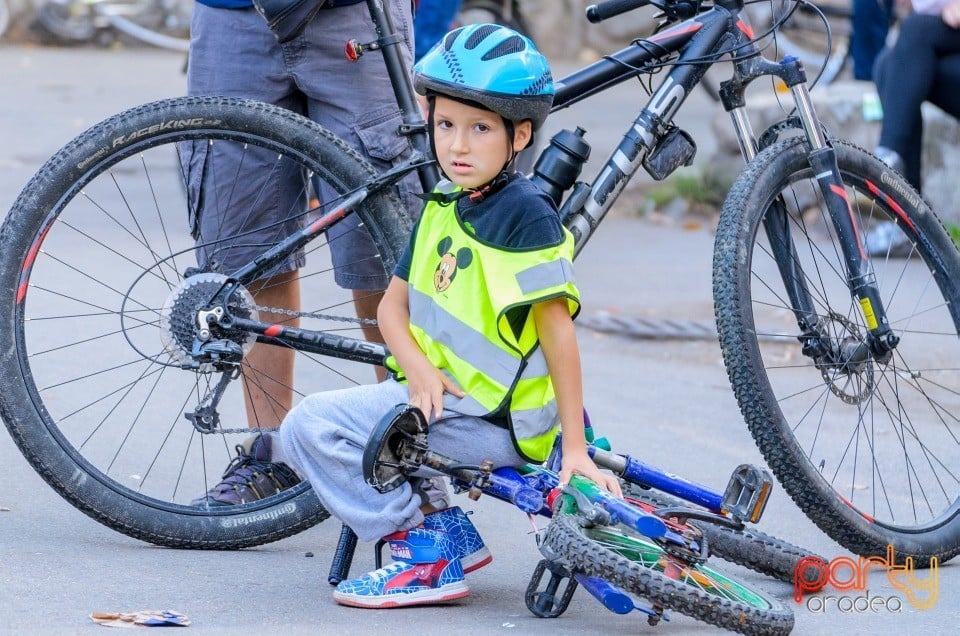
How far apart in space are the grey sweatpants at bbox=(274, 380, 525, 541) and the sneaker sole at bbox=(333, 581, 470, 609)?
0.41 ft

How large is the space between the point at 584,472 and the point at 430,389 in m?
0.35

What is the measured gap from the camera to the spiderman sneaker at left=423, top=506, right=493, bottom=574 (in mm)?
2926

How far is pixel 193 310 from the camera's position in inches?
124

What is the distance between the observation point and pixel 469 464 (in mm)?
2826

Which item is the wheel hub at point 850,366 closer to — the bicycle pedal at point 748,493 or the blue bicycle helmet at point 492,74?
the bicycle pedal at point 748,493

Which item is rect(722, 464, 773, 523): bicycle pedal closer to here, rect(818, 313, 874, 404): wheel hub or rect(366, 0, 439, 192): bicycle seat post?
rect(818, 313, 874, 404): wheel hub

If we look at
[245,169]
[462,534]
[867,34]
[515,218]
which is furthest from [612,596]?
[867,34]

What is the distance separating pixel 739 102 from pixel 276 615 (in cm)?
166

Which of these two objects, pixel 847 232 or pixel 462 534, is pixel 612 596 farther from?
pixel 847 232

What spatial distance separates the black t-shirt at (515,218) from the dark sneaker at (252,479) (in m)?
0.94

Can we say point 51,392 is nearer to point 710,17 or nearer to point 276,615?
point 276,615

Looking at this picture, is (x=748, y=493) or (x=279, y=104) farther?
(x=279, y=104)

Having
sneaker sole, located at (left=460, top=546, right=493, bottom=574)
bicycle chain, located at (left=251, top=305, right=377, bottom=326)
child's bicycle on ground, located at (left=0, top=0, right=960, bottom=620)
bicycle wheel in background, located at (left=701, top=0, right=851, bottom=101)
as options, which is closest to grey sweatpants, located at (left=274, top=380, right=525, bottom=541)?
sneaker sole, located at (left=460, top=546, right=493, bottom=574)

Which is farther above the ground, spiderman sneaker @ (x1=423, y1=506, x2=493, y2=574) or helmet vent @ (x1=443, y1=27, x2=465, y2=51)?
helmet vent @ (x1=443, y1=27, x2=465, y2=51)
